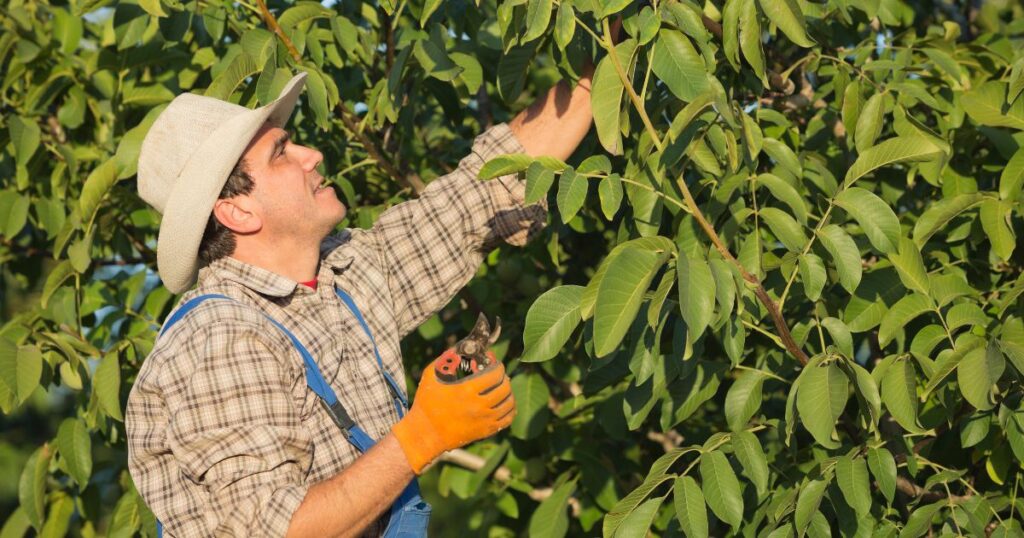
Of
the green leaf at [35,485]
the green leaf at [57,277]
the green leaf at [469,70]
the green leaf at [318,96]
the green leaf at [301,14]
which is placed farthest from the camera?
the green leaf at [35,485]

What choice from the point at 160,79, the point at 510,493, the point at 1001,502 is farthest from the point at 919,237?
the point at 160,79

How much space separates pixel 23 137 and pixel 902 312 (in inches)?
76.9

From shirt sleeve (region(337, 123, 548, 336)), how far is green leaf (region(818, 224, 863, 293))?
0.61 m

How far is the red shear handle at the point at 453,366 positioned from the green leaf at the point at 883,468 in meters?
0.61

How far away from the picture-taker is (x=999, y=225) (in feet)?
7.57

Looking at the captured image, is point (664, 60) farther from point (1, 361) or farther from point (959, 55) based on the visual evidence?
point (1, 361)

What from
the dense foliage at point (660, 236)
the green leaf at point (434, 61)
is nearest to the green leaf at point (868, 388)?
the dense foliage at point (660, 236)

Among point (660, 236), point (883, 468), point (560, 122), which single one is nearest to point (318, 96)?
point (560, 122)

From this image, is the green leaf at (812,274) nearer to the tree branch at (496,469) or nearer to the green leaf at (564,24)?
the green leaf at (564,24)

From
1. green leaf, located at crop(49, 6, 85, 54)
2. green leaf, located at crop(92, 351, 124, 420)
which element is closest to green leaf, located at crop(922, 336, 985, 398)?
green leaf, located at crop(92, 351, 124, 420)

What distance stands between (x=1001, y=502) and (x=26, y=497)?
2132 millimetres

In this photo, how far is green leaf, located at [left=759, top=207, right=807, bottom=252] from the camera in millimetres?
2096

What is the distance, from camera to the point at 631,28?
2.02m

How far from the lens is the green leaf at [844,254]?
2.02m
